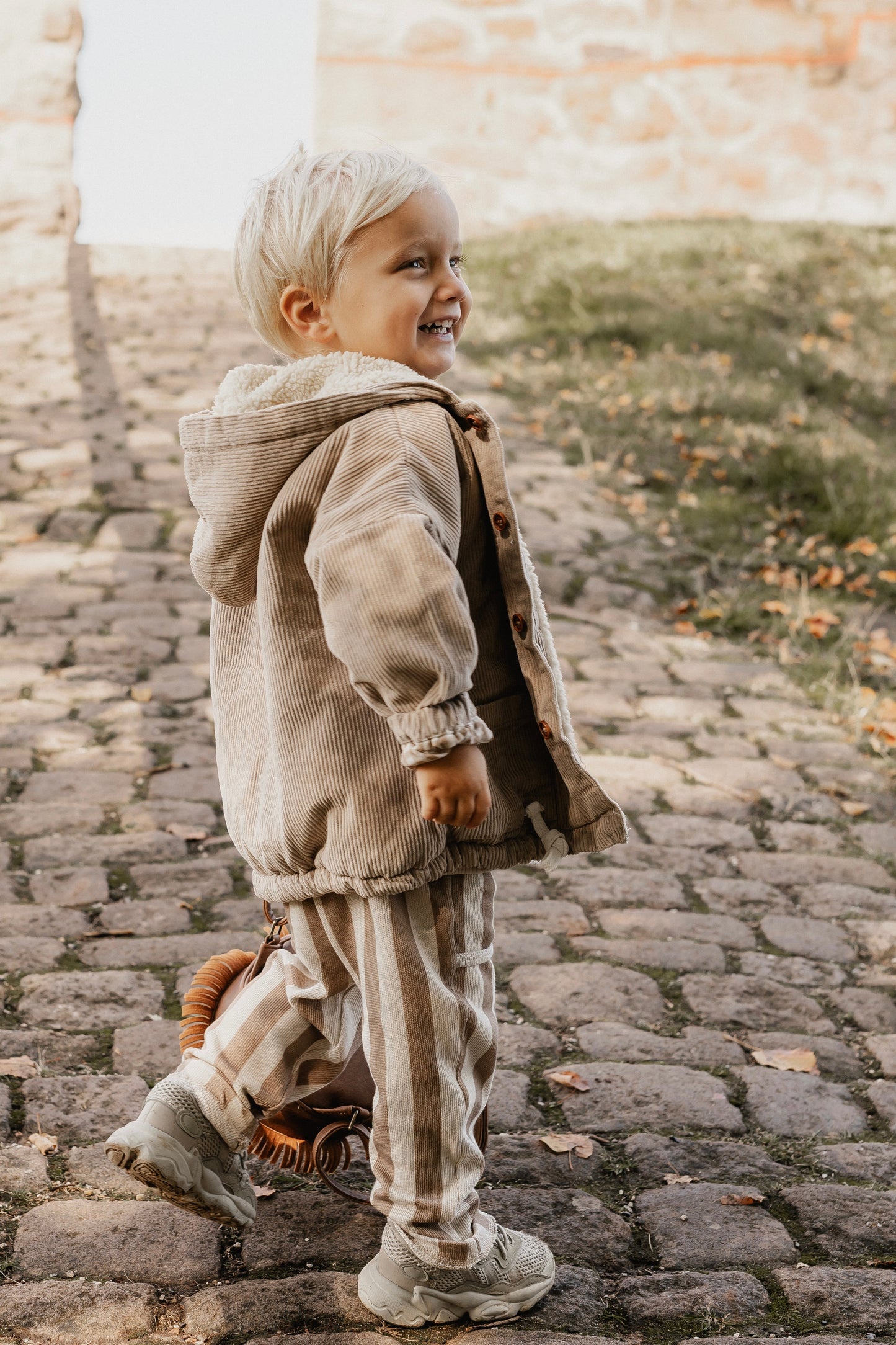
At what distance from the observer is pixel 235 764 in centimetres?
209

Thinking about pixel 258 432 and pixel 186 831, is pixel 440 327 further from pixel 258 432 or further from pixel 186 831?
pixel 186 831

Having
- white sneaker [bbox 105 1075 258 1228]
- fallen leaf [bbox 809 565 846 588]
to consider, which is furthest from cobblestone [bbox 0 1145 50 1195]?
fallen leaf [bbox 809 565 846 588]

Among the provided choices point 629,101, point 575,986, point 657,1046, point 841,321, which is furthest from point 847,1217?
point 629,101

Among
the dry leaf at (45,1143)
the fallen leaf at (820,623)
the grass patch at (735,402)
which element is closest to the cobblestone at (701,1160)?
the dry leaf at (45,1143)

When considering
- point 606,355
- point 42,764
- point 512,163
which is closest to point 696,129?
point 512,163

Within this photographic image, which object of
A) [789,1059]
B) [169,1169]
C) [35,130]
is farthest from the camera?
[35,130]

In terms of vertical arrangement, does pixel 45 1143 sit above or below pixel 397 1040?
below

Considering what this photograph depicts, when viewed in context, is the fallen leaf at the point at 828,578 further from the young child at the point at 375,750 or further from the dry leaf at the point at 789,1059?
the young child at the point at 375,750

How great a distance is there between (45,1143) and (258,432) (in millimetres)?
1317

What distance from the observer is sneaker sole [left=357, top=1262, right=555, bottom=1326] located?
1934 mm

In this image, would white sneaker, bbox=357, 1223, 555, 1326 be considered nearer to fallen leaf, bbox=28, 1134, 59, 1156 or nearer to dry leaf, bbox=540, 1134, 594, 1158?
dry leaf, bbox=540, 1134, 594, 1158

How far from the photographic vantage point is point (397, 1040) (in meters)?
1.86

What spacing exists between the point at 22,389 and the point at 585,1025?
5.97m

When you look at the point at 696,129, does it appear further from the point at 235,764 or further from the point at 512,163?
the point at 235,764
